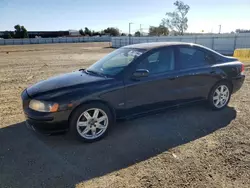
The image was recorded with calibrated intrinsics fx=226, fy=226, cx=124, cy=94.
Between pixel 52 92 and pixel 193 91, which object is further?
pixel 193 91

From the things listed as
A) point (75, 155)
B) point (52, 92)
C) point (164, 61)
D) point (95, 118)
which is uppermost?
point (164, 61)

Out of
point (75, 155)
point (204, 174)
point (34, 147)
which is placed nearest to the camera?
point (204, 174)

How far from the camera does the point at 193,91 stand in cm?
476

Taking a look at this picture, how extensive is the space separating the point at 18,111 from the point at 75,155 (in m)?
2.65

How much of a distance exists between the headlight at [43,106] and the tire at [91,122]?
0.32 m

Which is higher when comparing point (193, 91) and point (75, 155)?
point (193, 91)

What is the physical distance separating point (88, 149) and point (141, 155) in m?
0.85

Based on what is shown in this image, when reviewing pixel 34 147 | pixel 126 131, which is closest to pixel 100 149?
pixel 126 131

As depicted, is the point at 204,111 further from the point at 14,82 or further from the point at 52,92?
the point at 14,82

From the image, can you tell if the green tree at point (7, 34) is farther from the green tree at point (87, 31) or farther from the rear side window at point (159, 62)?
the rear side window at point (159, 62)

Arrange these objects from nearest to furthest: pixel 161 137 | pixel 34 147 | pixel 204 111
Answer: pixel 34 147
pixel 161 137
pixel 204 111

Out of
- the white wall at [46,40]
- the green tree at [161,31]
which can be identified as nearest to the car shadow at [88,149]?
the green tree at [161,31]

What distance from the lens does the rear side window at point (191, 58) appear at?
182 inches

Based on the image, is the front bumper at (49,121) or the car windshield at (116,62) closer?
the front bumper at (49,121)
